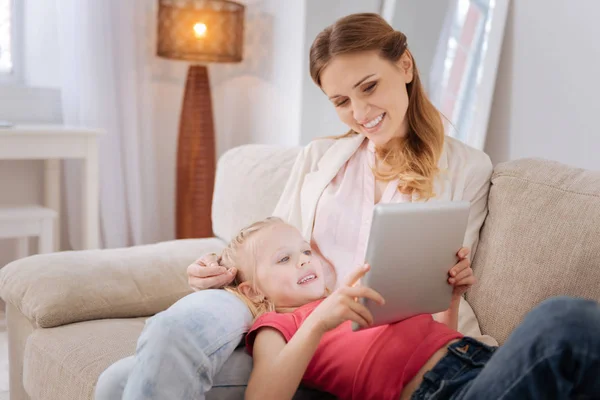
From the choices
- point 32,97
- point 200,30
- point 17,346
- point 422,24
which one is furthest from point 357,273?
point 32,97

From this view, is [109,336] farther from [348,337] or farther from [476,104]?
[476,104]

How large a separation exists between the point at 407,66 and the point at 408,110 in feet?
0.32

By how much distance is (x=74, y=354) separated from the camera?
1.56 meters

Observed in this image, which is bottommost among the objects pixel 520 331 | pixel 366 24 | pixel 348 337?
pixel 348 337

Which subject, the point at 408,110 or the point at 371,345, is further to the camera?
the point at 408,110

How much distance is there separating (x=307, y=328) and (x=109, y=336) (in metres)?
0.64

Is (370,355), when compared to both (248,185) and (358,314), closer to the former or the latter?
(358,314)

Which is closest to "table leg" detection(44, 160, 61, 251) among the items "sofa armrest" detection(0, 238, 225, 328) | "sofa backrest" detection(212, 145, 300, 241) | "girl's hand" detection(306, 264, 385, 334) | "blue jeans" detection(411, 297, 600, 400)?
"sofa backrest" detection(212, 145, 300, 241)

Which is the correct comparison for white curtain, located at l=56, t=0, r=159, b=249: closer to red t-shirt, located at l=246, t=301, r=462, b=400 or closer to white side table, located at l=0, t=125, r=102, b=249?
white side table, located at l=0, t=125, r=102, b=249

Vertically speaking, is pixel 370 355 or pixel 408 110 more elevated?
pixel 408 110

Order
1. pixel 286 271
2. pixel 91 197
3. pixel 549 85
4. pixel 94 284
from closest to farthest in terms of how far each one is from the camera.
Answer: pixel 286 271, pixel 94 284, pixel 549 85, pixel 91 197

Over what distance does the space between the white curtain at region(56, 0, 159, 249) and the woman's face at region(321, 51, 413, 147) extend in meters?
1.92

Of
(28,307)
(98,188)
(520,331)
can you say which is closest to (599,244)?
(520,331)

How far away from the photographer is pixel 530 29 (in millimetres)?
2430
